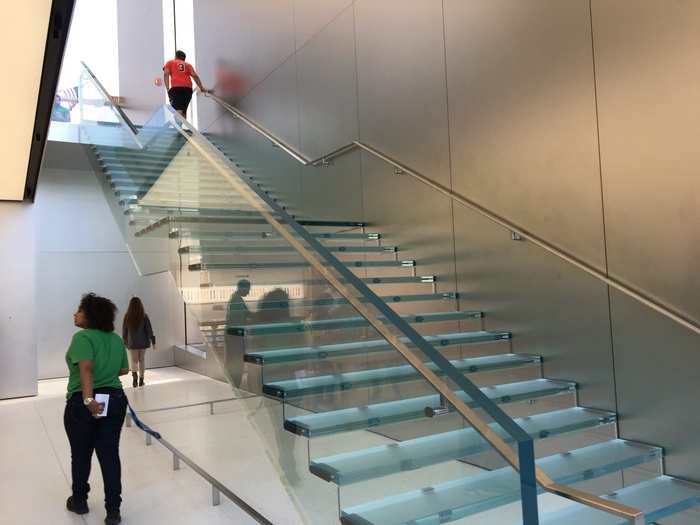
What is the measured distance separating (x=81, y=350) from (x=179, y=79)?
7.20 meters

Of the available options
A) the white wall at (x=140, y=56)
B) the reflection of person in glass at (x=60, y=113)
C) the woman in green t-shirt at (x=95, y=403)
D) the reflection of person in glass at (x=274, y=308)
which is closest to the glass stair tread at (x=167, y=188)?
the reflection of person in glass at (x=274, y=308)

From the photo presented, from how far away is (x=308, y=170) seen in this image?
7.38 meters

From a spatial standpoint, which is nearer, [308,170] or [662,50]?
[662,50]

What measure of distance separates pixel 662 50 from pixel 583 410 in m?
2.27

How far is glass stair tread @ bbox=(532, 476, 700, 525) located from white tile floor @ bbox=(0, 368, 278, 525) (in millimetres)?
1991

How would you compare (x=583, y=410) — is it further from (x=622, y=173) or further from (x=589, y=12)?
(x=589, y=12)

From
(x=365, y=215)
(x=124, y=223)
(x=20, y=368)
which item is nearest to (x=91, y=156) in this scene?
(x=124, y=223)

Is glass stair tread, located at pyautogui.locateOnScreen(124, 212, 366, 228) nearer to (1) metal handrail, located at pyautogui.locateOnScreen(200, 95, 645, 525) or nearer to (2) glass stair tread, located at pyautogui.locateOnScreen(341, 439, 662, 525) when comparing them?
(1) metal handrail, located at pyautogui.locateOnScreen(200, 95, 645, 525)

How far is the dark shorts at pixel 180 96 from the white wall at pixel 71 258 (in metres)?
2.21

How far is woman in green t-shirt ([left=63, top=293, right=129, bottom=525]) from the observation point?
3.74m

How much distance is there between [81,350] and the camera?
374 centimetres

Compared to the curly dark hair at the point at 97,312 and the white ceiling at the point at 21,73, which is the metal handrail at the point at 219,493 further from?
the white ceiling at the point at 21,73

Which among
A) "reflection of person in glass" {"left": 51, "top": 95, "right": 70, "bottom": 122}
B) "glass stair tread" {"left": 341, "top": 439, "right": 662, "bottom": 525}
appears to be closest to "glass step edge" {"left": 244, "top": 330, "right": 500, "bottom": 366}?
"glass stair tread" {"left": 341, "top": 439, "right": 662, "bottom": 525}

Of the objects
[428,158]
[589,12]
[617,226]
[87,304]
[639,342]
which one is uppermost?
[589,12]
